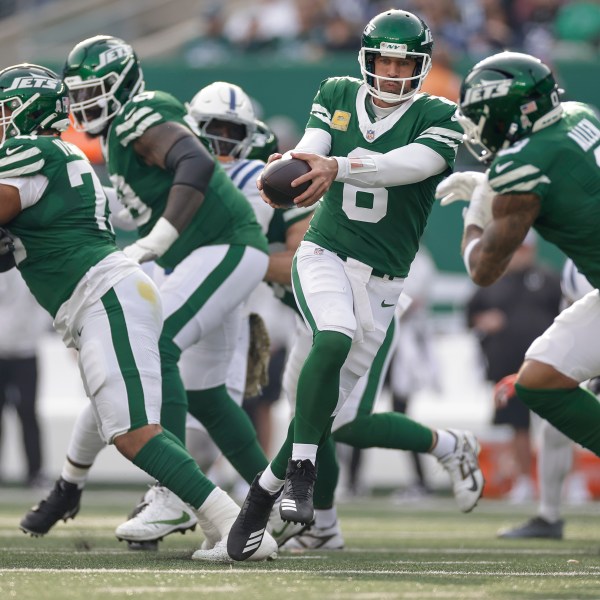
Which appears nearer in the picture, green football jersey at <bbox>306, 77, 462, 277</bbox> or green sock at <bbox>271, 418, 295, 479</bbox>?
green sock at <bbox>271, 418, 295, 479</bbox>

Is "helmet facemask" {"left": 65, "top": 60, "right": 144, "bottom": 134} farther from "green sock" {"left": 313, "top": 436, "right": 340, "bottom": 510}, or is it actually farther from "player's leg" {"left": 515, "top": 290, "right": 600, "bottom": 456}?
"player's leg" {"left": 515, "top": 290, "right": 600, "bottom": 456}

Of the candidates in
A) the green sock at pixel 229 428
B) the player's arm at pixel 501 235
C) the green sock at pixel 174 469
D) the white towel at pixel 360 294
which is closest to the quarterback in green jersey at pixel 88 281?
the green sock at pixel 174 469

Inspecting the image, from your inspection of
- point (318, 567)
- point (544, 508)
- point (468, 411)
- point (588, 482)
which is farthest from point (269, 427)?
point (318, 567)

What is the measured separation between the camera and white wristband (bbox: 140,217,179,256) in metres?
5.44

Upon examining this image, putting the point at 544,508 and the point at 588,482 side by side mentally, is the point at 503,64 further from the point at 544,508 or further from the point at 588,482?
the point at 588,482

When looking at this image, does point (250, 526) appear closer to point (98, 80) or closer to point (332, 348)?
point (332, 348)

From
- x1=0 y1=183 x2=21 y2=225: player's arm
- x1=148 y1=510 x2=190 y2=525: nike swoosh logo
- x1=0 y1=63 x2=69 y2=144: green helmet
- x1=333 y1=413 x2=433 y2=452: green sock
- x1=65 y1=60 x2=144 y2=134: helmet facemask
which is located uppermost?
x1=0 y1=63 x2=69 y2=144: green helmet

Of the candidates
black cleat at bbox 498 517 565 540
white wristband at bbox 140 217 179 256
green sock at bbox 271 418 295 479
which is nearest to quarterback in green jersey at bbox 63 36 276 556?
white wristband at bbox 140 217 179 256

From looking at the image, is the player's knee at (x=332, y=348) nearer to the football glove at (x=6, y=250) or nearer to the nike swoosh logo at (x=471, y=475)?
the football glove at (x=6, y=250)

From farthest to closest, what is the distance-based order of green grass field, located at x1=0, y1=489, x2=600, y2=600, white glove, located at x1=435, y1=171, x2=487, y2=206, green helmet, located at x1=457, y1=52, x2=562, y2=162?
white glove, located at x1=435, y1=171, x2=487, y2=206
green helmet, located at x1=457, y1=52, x2=562, y2=162
green grass field, located at x1=0, y1=489, x2=600, y2=600

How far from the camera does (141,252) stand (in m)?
5.40

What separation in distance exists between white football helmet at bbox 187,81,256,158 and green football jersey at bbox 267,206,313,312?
39cm

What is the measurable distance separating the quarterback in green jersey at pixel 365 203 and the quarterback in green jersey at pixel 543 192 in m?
0.29

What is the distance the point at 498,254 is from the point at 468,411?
5.85m
